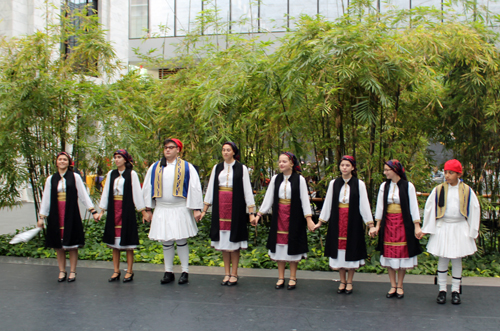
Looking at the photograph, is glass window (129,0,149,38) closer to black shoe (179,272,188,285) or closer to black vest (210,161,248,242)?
black vest (210,161,248,242)

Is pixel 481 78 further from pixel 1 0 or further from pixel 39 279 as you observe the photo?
pixel 1 0

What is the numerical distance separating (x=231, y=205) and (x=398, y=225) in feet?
5.95

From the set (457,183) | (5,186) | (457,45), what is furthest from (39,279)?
(457,45)

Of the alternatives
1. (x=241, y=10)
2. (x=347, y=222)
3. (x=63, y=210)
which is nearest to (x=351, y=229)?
(x=347, y=222)

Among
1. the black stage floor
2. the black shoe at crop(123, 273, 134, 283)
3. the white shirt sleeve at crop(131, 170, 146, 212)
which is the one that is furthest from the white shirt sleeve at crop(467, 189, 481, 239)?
the black shoe at crop(123, 273, 134, 283)

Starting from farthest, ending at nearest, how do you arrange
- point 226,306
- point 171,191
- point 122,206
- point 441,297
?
point 122,206 < point 171,191 < point 441,297 < point 226,306

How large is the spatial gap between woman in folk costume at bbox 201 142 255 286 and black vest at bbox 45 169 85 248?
1.53 metres

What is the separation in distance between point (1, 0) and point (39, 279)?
33.0 ft

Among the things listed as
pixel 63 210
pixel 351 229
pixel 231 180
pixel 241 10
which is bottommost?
pixel 351 229

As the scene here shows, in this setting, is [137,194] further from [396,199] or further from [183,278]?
[396,199]

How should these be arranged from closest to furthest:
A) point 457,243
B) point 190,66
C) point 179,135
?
1. point 457,243
2. point 179,135
3. point 190,66

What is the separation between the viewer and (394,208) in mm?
4801

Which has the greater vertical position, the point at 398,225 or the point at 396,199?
the point at 396,199

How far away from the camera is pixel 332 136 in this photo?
6.83 meters
